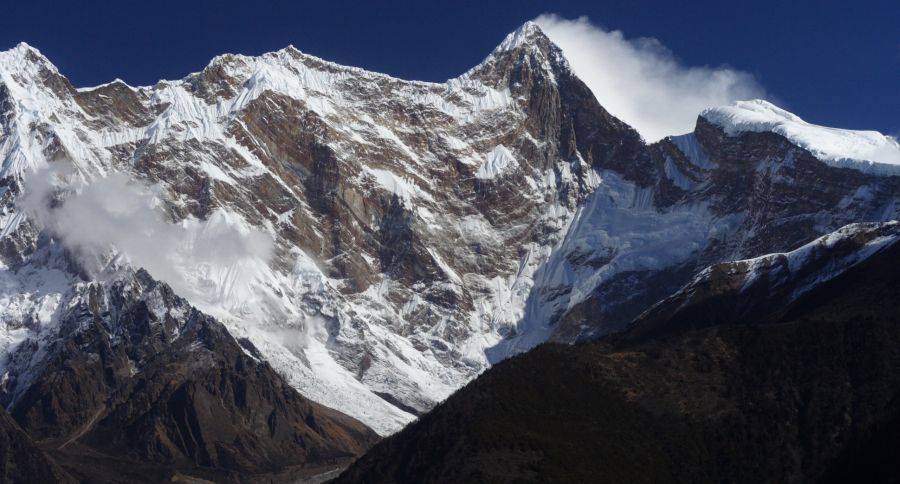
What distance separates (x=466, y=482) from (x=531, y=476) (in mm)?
6965

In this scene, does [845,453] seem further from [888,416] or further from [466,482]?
[466,482]

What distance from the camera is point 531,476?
198000 millimetres

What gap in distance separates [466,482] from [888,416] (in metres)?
44.4

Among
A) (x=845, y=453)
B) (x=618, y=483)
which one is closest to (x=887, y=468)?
(x=845, y=453)

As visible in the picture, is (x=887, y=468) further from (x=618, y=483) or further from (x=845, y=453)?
(x=618, y=483)

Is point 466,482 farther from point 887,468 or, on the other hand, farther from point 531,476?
point 887,468

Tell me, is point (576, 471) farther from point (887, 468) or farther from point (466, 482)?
point (887, 468)

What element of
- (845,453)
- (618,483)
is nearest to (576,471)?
(618,483)

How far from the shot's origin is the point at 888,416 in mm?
192625

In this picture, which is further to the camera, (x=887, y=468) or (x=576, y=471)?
(x=576, y=471)

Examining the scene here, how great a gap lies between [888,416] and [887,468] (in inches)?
956

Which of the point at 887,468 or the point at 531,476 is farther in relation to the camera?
the point at 531,476

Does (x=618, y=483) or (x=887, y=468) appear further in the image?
(x=618, y=483)

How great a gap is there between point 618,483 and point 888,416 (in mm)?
28850
